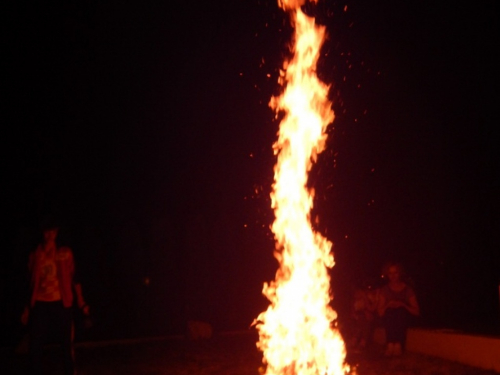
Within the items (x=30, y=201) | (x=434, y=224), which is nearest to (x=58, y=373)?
(x=30, y=201)

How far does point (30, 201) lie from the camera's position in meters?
15.3

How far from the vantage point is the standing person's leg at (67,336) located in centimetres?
730

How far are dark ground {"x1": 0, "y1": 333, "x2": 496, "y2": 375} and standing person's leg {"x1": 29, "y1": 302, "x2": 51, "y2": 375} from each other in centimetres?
119

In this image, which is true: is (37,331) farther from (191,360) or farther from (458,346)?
(458,346)

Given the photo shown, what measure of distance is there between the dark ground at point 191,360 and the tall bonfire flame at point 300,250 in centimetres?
51

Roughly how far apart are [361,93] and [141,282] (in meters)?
6.06

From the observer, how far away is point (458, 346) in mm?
8453

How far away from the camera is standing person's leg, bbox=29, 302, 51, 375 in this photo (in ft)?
23.5

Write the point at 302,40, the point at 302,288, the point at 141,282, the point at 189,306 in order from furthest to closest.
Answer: the point at 141,282 → the point at 189,306 → the point at 302,40 → the point at 302,288

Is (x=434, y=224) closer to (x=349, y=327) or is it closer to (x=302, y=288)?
(x=349, y=327)

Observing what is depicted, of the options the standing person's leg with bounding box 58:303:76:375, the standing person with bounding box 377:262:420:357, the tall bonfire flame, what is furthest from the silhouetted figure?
the standing person's leg with bounding box 58:303:76:375

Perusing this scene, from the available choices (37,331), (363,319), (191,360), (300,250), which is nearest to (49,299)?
(37,331)

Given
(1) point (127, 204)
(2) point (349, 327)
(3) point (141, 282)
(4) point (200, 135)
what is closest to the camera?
(2) point (349, 327)

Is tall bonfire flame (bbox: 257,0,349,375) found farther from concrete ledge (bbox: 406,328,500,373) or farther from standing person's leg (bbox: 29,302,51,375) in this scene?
standing person's leg (bbox: 29,302,51,375)
